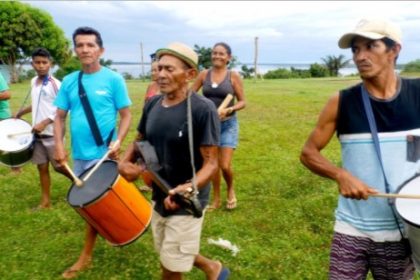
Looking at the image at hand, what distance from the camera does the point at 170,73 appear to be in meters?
3.05

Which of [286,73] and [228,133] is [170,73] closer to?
[228,133]

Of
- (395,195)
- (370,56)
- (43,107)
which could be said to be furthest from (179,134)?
(43,107)

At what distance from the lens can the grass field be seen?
14.4ft

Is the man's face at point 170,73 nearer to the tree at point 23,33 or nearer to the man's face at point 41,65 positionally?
the man's face at point 41,65

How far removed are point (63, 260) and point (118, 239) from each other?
1.16 m

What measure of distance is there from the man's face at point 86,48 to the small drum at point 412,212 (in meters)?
2.85

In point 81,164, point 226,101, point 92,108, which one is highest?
point 92,108

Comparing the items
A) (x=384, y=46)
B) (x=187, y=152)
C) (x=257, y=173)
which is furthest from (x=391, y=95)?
(x=257, y=173)

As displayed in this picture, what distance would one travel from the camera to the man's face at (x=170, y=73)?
3.05 metres

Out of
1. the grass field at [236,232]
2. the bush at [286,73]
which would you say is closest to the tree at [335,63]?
the bush at [286,73]

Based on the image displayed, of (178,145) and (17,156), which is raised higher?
(178,145)

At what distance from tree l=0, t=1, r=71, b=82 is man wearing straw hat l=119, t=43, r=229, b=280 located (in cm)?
4079

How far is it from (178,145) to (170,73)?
0.48 m

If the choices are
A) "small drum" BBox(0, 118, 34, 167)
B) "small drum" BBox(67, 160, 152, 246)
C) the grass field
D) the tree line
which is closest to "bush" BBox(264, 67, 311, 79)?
the tree line
